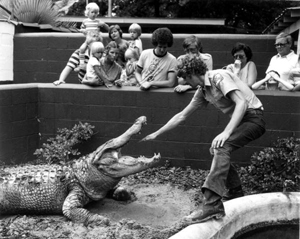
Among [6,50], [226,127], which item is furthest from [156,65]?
[6,50]

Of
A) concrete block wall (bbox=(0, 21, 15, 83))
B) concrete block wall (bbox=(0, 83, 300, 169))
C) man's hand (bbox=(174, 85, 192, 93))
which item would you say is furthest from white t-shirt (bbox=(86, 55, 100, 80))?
concrete block wall (bbox=(0, 21, 15, 83))

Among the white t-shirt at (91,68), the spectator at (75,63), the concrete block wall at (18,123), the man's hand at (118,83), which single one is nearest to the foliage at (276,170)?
the man's hand at (118,83)

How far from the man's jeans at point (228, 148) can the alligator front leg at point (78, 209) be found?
1.18 metres

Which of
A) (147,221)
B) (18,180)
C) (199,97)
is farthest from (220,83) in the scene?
(18,180)

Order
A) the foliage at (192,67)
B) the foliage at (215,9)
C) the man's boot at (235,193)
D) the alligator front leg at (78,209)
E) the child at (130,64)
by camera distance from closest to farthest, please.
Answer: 1. the foliage at (192,67)
2. the alligator front leg at (78,209)
3. the man's boot at (235,193)
4. the child at (130,64)
5. the foliage at (215,9)

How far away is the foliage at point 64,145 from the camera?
5574 mm

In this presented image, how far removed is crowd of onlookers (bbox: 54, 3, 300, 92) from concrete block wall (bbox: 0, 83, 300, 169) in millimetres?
163

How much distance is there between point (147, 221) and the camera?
12.6 feet

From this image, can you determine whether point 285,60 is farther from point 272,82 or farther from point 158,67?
point 158,67

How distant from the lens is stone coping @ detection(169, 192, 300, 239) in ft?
9.93

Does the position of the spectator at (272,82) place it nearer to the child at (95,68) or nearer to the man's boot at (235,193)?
the man's boot at (235,193)

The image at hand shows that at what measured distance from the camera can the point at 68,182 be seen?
4023mm

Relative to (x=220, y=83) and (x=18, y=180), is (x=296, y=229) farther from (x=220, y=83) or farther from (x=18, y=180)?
(x=18, y=180)

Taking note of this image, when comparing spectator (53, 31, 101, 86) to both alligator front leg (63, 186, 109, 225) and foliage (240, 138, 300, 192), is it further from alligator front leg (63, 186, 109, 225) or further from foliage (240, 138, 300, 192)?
foliage (240, 138, 300, 192)
